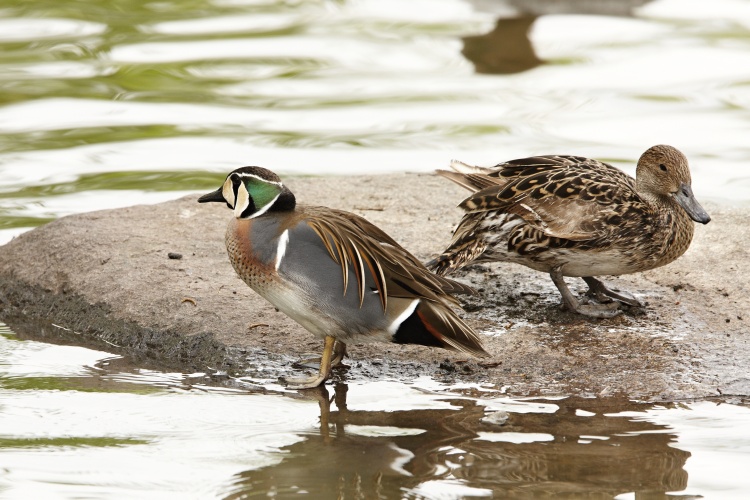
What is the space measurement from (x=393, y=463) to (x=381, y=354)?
Answer: 1245 millimetres

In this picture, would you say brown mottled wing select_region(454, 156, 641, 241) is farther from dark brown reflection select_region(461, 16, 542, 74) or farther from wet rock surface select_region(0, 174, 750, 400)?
dark brown reflection select_region(461, 16, 542, 74)

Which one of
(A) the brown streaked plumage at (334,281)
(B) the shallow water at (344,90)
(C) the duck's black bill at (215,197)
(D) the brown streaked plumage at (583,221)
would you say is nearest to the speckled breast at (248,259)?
(A) the brown streaked plumage at (334,281)

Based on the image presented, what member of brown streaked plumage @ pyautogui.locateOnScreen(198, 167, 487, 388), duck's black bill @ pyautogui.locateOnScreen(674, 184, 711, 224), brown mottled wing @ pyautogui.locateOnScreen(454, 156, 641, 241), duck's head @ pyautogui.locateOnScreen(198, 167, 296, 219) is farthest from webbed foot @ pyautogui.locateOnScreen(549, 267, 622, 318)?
duck's head @ pyautogui.locateOnScreen(198, 167, 296, 219)

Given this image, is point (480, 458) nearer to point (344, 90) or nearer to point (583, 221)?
point (583, 221)

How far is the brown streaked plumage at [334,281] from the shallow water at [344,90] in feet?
11.7

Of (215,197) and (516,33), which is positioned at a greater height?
(516,33)

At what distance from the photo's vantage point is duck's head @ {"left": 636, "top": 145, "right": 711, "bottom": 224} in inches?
276

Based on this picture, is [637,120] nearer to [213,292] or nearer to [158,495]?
[213,292]

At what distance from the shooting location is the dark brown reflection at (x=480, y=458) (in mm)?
5141

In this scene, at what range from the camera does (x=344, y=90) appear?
41.3 feet

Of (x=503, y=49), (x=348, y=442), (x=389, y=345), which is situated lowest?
(x=348, y=442)

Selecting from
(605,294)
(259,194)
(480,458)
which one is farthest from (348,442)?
(605,294)

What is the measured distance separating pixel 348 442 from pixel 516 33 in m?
9.62

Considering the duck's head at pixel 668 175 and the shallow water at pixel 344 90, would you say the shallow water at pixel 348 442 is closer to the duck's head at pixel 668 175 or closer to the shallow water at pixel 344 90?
the duck's head at pixel 668 175
